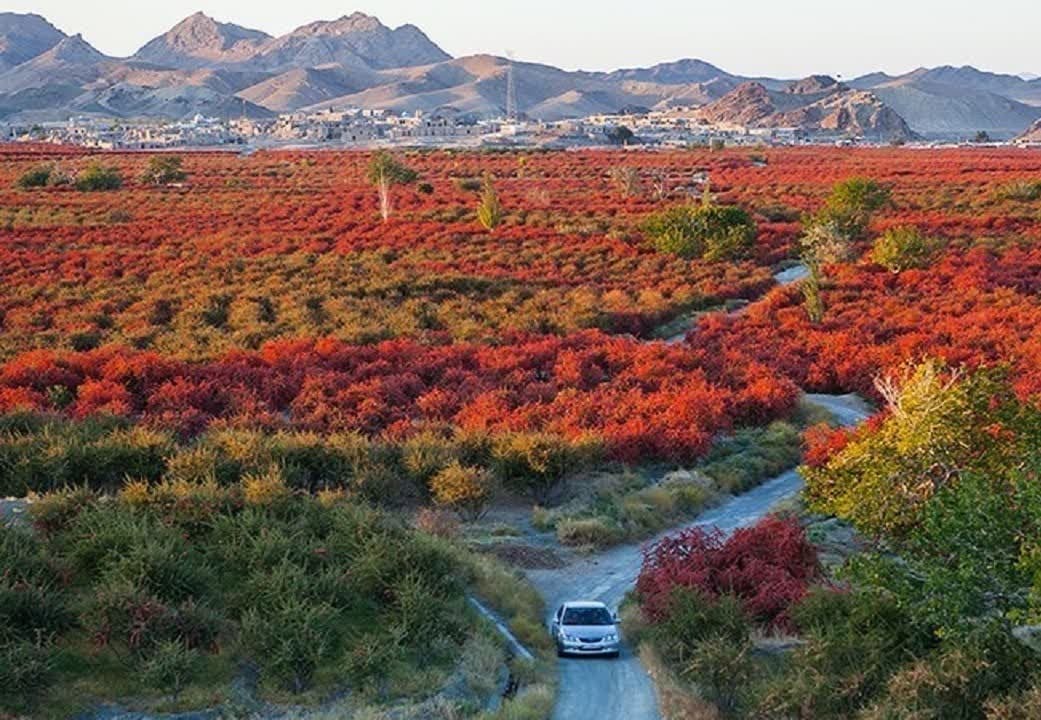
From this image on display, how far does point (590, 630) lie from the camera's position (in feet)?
53.3

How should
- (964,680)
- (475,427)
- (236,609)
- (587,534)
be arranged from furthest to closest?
(475,427)
(587,534)
(236,609)
(964,680)

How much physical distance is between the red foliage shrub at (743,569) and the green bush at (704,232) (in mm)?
37724

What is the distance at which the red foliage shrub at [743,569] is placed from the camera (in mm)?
16641

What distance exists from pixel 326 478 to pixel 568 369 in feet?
37.4

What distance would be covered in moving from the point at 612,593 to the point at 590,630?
108 inches

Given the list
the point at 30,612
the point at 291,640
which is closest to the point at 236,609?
the point at 291,640

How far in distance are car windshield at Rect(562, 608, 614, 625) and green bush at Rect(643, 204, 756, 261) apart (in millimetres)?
40567

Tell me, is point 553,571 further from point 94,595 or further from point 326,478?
point 94,595

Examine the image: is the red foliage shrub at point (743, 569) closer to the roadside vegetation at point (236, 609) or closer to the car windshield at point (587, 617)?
the car windshield at point (587, 617)

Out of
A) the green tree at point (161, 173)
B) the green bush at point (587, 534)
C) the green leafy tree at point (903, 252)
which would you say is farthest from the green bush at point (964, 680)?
the green tree at point (161, 173)

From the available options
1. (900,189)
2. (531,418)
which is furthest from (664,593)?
(900,189)

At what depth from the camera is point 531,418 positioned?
28.0 metres

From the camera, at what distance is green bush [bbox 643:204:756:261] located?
5572cm

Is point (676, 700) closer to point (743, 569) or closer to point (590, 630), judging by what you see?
point (590, 630)
